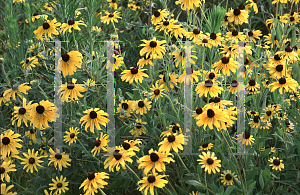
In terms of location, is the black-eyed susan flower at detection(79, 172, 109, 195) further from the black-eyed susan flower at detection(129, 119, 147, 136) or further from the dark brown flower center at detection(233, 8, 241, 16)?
the dark brown flower center at detection(233, 8, 241, 16)

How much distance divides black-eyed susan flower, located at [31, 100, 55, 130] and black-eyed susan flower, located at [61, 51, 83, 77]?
0.55 ft

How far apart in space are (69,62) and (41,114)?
265 mm

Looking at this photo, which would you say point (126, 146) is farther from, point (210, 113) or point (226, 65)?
point (226, 65)

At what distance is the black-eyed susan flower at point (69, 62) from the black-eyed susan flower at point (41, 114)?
0.55 ft

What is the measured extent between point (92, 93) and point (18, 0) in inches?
40.6

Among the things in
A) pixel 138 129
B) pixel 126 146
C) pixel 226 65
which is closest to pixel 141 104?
pixel 138 129

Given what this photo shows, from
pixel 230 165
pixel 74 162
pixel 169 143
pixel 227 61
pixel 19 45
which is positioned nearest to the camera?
pixel 169 143

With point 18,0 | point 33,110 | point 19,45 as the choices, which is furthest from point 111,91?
point 18,0

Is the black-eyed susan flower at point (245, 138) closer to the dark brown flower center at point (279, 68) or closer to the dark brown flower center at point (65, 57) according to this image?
the dark brown flower center at point (279, 68)

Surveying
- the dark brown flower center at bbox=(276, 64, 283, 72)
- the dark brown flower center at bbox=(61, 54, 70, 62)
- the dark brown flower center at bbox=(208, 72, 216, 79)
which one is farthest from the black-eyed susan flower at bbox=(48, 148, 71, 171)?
the dark brown flower center at bbox=(276, 64, 283, 72)

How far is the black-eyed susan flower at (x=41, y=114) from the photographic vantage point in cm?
130

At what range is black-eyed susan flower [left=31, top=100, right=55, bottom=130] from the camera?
4.25 feet

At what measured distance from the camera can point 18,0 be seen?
2.16 m

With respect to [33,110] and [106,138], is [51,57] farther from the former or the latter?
[106,138]
